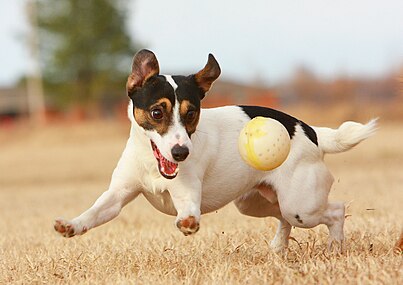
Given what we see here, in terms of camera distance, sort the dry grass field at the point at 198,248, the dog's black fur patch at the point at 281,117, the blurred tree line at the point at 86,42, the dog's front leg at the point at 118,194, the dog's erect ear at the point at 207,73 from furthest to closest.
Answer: the blurred tree line at the point at 86,42
the dog's black fur patch at the point at 281,117
the dog's erect ear at the point at 207,73
the dog's front leg at the point at 118,194
the dry grass field at the point at 198,248

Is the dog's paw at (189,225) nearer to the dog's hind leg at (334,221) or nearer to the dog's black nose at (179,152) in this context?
the dog's black nose at (179,152)

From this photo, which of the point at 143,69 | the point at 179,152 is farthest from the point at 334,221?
the point at 143,69

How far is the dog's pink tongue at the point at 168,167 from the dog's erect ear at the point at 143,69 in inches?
22.3

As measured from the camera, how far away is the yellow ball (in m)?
4.76

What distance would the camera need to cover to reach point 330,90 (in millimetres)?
39094

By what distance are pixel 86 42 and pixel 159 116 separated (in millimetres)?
39635

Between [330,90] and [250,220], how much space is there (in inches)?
1262

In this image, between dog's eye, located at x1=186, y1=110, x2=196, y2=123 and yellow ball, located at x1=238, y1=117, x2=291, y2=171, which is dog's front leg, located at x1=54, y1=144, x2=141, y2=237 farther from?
yellow ball, located at x1=238, y1=117, x2=291, y2=171

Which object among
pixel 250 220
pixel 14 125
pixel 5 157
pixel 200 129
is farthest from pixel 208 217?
pixel 14 125

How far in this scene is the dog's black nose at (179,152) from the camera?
4496 millimetres

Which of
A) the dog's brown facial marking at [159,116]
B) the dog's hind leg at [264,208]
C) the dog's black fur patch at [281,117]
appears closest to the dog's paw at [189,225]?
the dog's brown facial marking at [159,116]

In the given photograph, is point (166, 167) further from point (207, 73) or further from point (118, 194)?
point (207, 73)

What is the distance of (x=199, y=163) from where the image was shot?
4.95 metres

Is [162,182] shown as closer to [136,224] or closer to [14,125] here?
[136,224]
